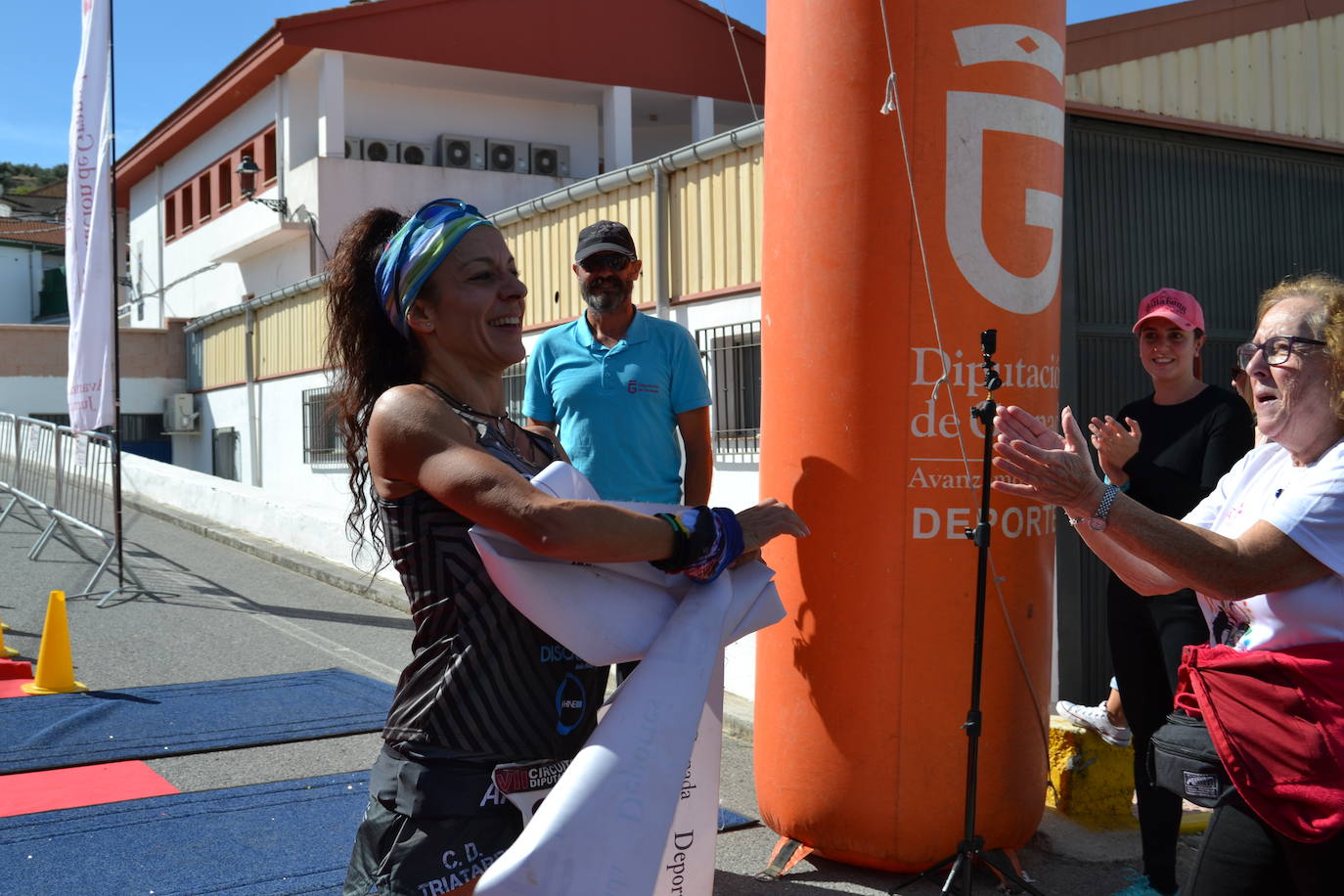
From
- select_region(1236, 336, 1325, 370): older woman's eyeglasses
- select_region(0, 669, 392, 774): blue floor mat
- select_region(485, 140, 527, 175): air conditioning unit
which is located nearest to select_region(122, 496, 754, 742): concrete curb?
select_region(0, 669, 392, 774): blue floor mat

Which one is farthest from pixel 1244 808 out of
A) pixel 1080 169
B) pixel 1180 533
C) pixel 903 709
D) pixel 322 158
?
pixel 322 158

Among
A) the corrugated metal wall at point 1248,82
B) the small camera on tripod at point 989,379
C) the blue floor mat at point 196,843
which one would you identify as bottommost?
the blue floor mat at point 196,843

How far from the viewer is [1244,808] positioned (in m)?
2.63

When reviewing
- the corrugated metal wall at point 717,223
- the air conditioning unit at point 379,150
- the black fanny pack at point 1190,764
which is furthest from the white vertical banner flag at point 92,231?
the air conditioning unit at point 379,150

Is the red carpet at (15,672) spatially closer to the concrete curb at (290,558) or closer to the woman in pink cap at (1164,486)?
the concrete curb at (290,558)

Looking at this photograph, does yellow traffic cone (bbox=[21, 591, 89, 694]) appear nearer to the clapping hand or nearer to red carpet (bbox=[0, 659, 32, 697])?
red carpet (bbox=[0, 659, 32, 697])

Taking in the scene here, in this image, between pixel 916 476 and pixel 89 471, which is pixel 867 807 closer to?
pixel 916 476

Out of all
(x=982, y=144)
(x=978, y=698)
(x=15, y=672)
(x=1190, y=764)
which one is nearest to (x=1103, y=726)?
(x=978, y=698)

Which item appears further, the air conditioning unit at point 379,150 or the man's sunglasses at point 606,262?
the air conditioning unit at point 379,150

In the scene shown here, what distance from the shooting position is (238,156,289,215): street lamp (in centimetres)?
2444

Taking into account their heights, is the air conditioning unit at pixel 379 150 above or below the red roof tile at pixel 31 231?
below

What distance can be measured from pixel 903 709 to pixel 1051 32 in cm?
241

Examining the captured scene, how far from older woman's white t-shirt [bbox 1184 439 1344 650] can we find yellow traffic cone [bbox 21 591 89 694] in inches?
268

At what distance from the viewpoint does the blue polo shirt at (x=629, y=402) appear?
4617 mm
